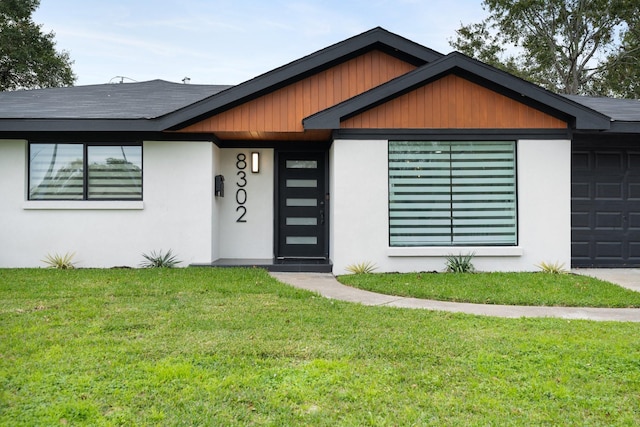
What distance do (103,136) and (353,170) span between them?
4629mm

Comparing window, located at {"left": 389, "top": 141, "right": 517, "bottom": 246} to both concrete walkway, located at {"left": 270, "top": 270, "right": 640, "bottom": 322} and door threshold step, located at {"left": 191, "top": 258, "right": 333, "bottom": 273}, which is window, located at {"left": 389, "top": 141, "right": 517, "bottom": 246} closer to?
door threshold step, located at {"left": 191, "top": 258, "right": 333, "bottom": 273}

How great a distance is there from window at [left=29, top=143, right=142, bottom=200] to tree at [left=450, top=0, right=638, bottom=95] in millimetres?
22315

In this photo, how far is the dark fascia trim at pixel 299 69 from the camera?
8.53 m

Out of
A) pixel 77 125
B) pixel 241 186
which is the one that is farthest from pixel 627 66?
pixel 77 125

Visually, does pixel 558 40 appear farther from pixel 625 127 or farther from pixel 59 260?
pixel 59 260

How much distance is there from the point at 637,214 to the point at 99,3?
18206 millimetres

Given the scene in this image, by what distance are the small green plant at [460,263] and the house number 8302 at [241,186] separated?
162 inches

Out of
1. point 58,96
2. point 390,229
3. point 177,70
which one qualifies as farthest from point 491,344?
point 177,70

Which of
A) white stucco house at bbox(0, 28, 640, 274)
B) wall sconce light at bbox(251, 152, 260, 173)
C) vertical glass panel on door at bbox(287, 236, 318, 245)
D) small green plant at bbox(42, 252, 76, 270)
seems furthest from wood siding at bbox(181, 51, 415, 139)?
small green plant at bbox(42, 252, 76, 270)

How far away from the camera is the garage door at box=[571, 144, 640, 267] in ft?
30.8

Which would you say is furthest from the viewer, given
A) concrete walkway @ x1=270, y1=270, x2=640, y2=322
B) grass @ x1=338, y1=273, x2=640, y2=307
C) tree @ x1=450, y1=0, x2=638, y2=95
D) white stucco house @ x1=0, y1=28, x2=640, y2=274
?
tree @ x1=450, y1=0, x2=638, y2=95

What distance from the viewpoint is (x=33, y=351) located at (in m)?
3.88

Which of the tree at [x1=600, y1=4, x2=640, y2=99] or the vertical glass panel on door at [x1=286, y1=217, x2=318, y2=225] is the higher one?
the tree at [x1=600, y1=4, x2=640, y2=99]

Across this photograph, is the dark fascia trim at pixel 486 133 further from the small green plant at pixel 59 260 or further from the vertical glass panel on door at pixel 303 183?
the small green plant at pixel 59 260
